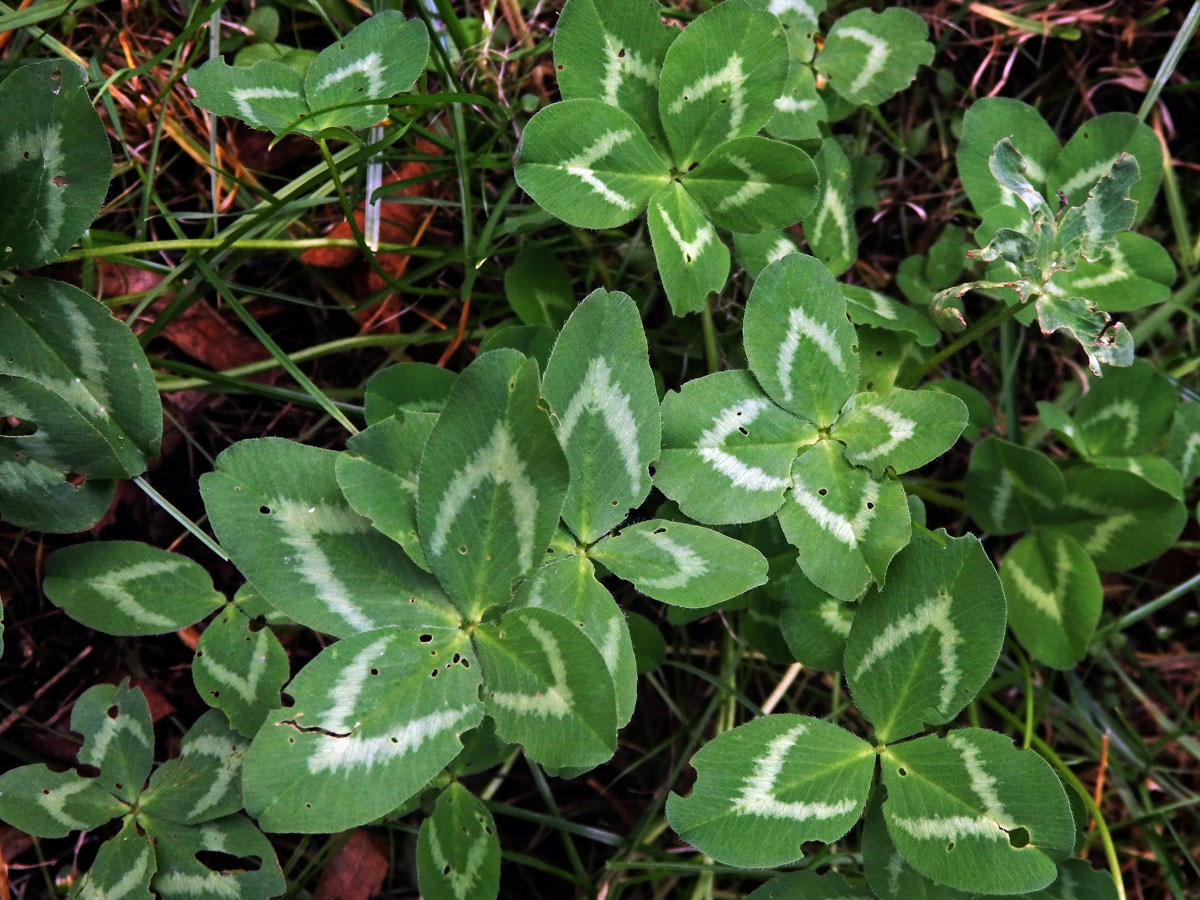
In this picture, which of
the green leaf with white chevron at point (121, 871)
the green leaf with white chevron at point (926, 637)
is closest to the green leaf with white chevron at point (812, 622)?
the green leaf with white chevron at point (926, 637)

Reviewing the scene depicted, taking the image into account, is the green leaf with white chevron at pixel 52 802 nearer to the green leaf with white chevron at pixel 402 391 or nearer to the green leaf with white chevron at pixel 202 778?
the green leaf with white chevron at pixel 202 778

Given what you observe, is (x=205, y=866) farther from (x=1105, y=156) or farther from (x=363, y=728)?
(x=1105, y=156)

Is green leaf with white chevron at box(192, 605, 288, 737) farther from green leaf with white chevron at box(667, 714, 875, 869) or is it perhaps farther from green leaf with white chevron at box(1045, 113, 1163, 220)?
green leaf with white chevron at box(1045, 113, 1163, 220)

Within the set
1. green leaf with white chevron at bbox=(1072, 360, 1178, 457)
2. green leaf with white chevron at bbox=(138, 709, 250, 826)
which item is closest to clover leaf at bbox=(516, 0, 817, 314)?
green leaf with white chevron at bbox=(1072, 360, 1178, 457)

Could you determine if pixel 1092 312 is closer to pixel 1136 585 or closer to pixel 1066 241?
pixel 1066 241

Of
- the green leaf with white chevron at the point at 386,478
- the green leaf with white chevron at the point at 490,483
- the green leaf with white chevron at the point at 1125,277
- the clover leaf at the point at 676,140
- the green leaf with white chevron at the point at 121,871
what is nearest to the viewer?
the green leaf with white chevron at the point at 490,483

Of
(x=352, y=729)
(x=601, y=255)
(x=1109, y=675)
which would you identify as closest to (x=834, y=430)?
(x=601, y=255)

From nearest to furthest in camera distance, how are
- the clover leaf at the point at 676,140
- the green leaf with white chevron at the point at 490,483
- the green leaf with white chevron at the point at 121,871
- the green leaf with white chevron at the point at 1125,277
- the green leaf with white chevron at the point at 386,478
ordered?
the green leaf with white chevron at the point at 490,483 < the green leaf with white chevron at the point at 386,478 < the clover leaf at the point at 676,140 < the green leaf with white chevron at the point at 121,871 < the green leaf with white chevron at the point at 1125,277

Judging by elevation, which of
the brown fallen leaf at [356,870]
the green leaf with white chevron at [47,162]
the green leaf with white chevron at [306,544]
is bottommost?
the brown fallen leaf at [356,870]
